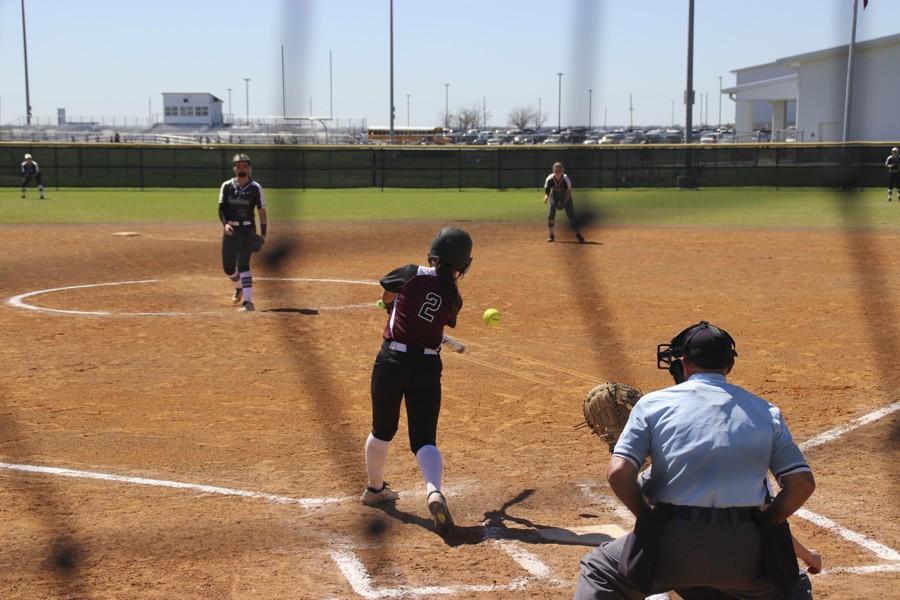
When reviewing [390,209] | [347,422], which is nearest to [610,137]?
[390,209]

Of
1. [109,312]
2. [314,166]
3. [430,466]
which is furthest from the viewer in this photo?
[314,166]

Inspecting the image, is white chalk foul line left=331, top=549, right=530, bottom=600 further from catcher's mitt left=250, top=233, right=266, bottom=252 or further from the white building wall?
catcher's mitt left=250, top=233, right=266, bottom=252

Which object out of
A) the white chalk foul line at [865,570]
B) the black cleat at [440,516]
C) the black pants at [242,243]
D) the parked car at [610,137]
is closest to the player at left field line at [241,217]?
the black pants at [242,243]

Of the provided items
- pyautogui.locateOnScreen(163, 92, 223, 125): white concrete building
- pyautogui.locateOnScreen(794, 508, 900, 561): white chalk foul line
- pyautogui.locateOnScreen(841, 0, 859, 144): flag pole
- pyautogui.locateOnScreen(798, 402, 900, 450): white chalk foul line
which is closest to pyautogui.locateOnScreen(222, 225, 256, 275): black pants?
pyautogui.locateOnScreen(798, 402, 900, 450): white chalk foul line

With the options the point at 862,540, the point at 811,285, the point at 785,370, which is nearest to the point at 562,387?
the point at 785,370

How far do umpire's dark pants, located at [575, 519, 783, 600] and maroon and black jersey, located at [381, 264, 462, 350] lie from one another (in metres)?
2.52

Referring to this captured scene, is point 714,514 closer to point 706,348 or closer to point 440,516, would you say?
point 706,348

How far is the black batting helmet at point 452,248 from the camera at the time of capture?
573cm

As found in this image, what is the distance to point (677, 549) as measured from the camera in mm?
3529

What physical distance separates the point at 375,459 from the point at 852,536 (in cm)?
264

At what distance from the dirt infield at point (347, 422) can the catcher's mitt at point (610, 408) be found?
0.74 meters

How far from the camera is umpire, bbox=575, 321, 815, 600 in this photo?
3.50 meters

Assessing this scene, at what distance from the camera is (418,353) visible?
5906mm

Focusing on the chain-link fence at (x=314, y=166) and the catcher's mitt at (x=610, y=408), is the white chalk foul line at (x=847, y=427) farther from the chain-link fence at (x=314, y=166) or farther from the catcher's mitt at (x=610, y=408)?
the chain-link fence at (x=314, y=166)
